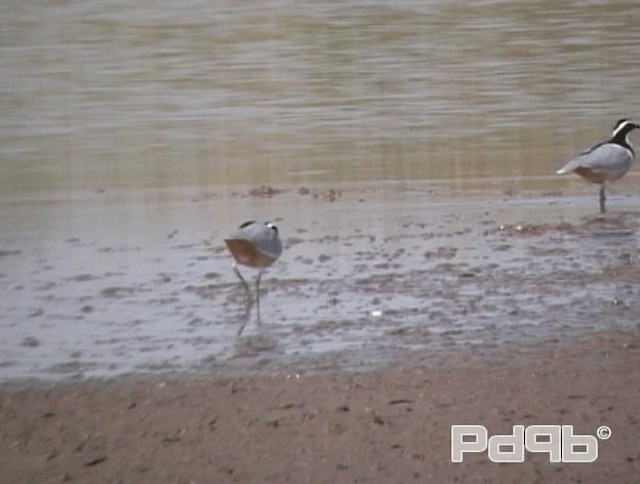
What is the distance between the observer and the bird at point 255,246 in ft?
27.7

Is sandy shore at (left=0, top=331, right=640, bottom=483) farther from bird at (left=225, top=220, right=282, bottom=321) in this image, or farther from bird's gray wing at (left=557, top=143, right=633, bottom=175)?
bird's gray wing at (left=557, top=143, right=633, bottom=175)

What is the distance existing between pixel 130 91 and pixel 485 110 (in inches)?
222

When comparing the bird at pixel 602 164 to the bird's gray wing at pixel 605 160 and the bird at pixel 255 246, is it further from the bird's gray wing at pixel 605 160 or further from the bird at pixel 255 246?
the bird at pixel 255 246

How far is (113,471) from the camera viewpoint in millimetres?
5336

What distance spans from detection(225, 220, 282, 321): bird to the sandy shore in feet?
6.39

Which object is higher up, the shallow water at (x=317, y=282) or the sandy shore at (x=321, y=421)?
the shallow water at (x=317, y=282)

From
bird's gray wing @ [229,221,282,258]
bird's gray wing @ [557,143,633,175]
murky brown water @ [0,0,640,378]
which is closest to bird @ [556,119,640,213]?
bird's gray wing @ [557,143,633,175]

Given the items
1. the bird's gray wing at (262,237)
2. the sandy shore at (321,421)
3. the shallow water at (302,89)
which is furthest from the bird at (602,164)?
the sandy shore at (321,421)

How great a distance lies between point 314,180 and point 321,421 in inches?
308

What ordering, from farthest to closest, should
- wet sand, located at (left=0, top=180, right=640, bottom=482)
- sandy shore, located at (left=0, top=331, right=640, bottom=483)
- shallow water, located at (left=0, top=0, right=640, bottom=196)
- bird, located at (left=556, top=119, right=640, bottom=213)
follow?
1. shallow water, located at (left=0, top=0, right=640, bottom=196)
2. bird, located at (left=556, top=119, right=640, bottom=213)
3. wet sand, located at (left=0, top=180, right=640, bottom=482)
4. sandy shore, located at (left=0, top=331, right=640, bottom=483)

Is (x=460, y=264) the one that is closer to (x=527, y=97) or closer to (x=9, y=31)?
(x=527, y=97)

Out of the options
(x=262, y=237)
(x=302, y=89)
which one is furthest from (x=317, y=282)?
(x=302, y=89)

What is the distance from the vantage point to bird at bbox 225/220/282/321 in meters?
8.43

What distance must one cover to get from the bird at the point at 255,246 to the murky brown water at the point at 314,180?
216mm
